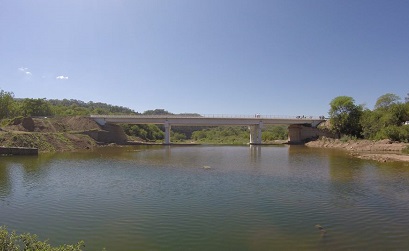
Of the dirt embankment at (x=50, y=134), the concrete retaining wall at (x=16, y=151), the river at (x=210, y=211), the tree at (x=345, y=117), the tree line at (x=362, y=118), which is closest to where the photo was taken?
the river at (x=210, y=211)

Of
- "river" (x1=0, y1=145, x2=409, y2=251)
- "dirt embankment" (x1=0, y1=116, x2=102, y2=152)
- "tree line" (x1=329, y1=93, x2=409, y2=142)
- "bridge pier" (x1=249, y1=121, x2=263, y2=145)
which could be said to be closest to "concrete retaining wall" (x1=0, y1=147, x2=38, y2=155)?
"dirt embankment" (x1=0, y1=116, x2=102, y2=152)

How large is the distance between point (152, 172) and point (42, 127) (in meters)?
58.7

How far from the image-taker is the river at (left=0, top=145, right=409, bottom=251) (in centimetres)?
1458

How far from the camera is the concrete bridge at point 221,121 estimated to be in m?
102

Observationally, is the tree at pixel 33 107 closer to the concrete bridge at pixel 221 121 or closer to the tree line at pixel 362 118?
the concrete bridge at pixel 221 121

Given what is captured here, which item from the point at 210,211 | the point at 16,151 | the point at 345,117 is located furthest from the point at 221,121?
the point at 210,211

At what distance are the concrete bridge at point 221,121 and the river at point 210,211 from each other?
227 feet

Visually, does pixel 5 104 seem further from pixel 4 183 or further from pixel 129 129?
pixel 4 183

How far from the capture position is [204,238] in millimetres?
14781

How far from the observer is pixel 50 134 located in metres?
73.3

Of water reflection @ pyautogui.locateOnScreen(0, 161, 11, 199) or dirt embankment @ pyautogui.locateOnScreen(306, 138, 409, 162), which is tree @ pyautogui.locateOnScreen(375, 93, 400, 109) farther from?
water reflection @ pyautogui.locateOnScreen(0, 161, 11, 199)

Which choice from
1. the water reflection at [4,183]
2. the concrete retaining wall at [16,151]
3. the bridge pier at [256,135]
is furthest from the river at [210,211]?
the bridge pier at [256,135]

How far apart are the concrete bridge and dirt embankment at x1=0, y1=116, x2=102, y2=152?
840cm

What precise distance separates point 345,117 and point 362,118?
17.1ft
